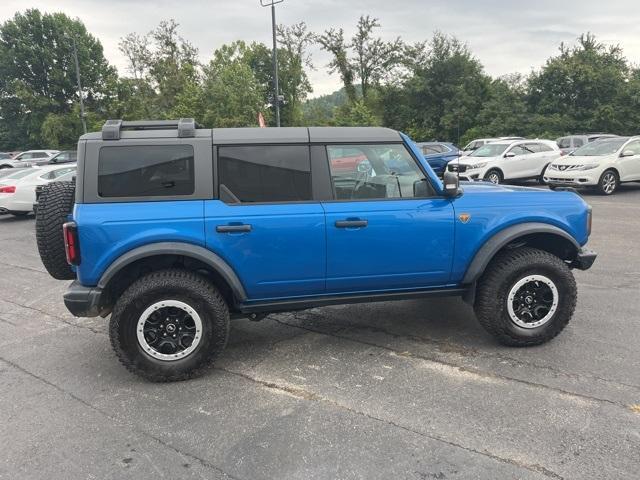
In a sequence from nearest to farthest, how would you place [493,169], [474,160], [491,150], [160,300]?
[160,300] → [493,169] → [474,160] → [491,150]

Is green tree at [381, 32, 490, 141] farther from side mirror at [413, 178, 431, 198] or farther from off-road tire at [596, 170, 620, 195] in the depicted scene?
side mirror at [413, 178, 431, 198]

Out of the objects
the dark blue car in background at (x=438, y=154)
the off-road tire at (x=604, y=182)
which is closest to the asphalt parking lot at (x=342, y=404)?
the off-road tire at (x=604, y=182)

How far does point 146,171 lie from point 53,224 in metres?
0.89

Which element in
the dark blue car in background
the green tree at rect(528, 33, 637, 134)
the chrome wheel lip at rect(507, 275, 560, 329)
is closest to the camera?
the chrome wheel lip at rect(507, 275, 560, 329)

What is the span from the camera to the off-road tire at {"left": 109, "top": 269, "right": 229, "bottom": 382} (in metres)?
3.53

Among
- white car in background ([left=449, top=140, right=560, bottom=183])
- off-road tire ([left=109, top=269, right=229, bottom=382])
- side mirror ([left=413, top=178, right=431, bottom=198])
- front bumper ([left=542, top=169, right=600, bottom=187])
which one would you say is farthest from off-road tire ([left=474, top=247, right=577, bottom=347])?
white car in background ([left=449, top=140, right=560, bottom=183])

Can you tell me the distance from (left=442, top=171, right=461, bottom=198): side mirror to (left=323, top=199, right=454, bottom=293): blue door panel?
8 cm

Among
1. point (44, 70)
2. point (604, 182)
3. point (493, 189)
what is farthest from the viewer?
point (44, 70)

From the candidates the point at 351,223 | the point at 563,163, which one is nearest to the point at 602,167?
the point at 563,163

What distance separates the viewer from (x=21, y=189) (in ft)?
42.5

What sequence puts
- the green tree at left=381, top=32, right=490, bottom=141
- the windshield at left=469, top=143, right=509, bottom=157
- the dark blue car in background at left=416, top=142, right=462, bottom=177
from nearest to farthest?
1. the windshield at left=469, top=143, right=509, bottom=157
2. the dark blue car in background at left=416, top=142, right=462, bottom=177
3. the green tree at left=381, top=32, right=490, bottom=141

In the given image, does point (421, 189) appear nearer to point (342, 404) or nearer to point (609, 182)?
point (342, 404)

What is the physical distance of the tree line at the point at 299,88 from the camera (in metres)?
31.9

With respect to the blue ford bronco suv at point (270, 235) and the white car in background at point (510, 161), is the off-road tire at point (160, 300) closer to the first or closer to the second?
the blue ford bronco suv at point (270, 235)
